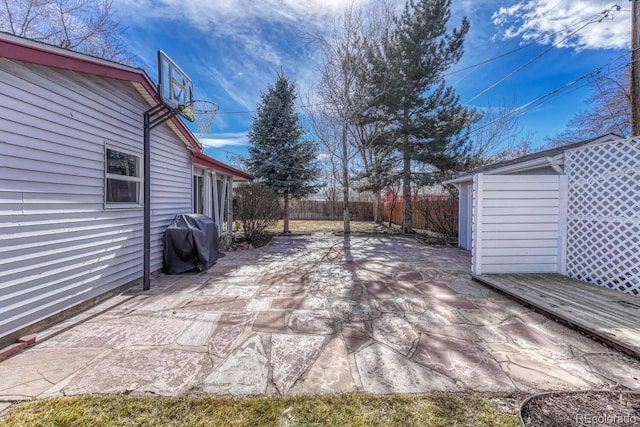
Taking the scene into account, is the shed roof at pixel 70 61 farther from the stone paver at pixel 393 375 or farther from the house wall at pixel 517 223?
the house wall at pixel 517 223

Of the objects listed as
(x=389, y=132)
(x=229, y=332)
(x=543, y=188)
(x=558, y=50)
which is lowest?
(x=229, y=332)

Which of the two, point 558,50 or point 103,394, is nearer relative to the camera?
point 103,394

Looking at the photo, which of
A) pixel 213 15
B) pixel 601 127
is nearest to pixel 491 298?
pixel 213 15

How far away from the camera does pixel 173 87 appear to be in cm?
448

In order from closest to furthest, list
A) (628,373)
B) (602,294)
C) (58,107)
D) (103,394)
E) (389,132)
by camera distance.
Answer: (103,394), (628,373), (58,107), (602,294), (389,132)

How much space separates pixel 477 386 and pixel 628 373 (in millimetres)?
1299

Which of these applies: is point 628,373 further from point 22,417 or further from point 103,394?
point 22,417

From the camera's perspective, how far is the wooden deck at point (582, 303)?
2613mm

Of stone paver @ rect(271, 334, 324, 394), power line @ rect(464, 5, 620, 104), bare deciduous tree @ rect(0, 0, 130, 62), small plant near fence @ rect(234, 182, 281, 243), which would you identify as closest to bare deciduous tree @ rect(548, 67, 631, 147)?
power line @ rect(464, 5, 620, 104)

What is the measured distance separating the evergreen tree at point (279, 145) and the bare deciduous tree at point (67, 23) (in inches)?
222

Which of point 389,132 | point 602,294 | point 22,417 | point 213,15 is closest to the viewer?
point 22,417

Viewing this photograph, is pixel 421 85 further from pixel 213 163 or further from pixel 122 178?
pixel 122 178

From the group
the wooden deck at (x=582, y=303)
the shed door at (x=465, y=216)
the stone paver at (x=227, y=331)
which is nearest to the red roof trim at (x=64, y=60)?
the stone paver at (x=227, y=331)

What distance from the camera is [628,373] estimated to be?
83.1 inches
